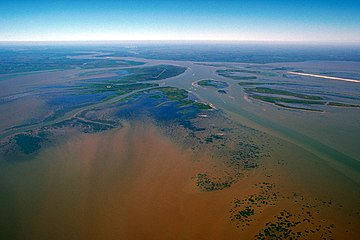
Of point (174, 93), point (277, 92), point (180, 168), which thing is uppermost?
point (277, 92)

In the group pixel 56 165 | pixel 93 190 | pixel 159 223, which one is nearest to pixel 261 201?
pixel 159 223

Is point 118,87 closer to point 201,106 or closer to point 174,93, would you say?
point 174,93

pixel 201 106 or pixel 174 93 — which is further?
pixel 174 93

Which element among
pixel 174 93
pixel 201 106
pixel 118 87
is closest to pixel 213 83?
pixel 174 93

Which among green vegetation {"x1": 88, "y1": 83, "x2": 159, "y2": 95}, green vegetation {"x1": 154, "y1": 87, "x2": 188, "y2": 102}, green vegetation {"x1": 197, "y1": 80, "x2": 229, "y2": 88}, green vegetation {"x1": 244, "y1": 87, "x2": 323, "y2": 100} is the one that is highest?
green vegetation {"x1": 244, "y1": 87, "x2": 323, "y2": 100}

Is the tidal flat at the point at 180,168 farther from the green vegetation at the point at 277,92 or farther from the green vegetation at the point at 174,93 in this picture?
the green vegetation at the point at 277,92

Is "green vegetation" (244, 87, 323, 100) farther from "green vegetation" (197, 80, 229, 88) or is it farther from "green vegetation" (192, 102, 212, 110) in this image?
"green vegetation" (192, 102, 212, 110)

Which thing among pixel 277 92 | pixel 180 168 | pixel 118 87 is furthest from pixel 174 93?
pixel 180 168

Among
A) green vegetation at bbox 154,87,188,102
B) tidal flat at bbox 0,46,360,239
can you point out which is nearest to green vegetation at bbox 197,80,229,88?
green vegetation at bbox 154,87,188,102

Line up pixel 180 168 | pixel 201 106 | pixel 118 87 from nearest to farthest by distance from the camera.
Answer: pixel 180 168, pixel 201 106, pixel 118 87

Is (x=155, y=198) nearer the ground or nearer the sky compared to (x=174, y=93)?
nearer the ground

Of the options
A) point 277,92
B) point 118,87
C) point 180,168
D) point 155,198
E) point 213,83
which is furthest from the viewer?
point 213,83
